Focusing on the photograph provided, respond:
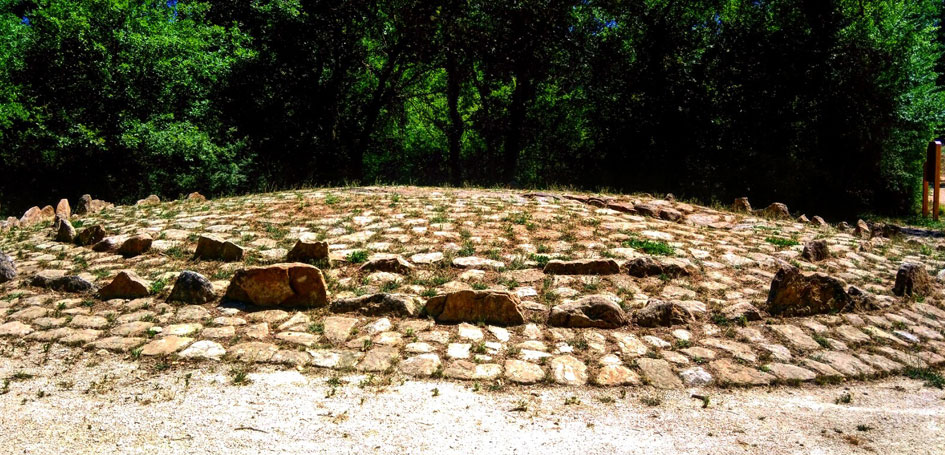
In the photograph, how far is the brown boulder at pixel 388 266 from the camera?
20.7 feet

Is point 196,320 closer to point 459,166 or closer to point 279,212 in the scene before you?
point 279,212

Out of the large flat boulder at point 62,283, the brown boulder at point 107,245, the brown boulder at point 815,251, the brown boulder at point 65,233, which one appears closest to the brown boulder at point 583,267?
the brown boulder at point 815,251

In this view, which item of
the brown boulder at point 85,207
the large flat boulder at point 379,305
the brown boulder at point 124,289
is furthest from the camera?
the brown boulder at point 85,207

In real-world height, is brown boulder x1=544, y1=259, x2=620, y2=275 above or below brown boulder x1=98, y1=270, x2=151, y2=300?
above

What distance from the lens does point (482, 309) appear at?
5.23 meters

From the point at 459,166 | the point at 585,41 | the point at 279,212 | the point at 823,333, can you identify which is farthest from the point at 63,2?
the point at 823,333

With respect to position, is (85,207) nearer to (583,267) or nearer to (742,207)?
(583,267)

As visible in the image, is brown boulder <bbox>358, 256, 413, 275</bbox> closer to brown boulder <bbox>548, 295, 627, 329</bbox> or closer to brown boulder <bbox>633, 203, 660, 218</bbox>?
brown boulder <bbox>548, 295, 627, 329</bbox>

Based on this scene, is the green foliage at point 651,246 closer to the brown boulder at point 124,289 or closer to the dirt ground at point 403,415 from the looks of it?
the dirt ground at point 403,415

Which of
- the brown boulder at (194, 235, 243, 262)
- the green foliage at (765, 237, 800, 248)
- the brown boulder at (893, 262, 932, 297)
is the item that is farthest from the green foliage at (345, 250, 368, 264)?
the brown boulder at (893, 262, 932, 297)

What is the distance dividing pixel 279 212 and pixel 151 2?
897 centimetres

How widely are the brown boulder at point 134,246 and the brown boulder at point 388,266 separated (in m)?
2.49

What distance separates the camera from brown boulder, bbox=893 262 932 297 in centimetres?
651

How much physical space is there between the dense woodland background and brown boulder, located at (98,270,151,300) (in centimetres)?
892
